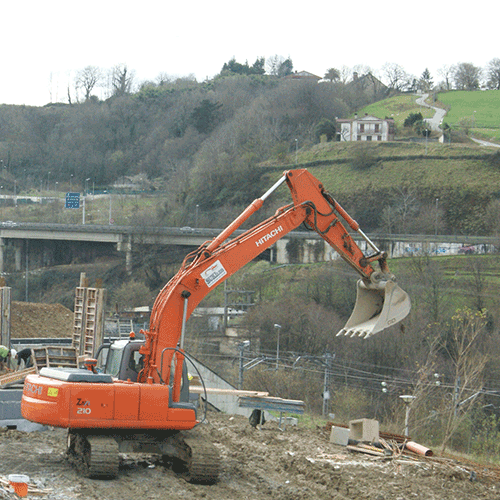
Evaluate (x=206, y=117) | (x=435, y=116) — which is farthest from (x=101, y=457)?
(x=206, y=117)

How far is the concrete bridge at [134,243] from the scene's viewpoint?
7169 centimetres

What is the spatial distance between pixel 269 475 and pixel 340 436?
3.05 metres

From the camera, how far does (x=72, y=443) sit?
39.7ft

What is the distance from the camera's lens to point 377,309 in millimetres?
13727

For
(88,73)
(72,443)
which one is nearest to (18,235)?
(72,443)

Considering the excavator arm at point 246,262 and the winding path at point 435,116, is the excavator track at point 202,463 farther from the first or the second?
the winding path at point 435,116

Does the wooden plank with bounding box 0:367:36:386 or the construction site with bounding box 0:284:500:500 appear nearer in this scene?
the construction site with bounding box 0:284:500:500

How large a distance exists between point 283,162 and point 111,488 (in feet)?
304

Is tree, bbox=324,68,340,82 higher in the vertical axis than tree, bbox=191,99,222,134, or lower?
higher

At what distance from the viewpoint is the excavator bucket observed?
13.0m

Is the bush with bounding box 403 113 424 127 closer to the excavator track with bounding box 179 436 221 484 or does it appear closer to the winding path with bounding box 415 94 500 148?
the winding path with bounding box 415 94 500 148

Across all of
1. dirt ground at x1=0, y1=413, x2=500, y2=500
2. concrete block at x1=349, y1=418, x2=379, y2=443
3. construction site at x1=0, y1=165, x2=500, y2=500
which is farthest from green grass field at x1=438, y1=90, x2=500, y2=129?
dirt ground at x1=0, y1=413, x2=500, y2=500

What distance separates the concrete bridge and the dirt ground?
48496mm

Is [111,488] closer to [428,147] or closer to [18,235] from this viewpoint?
[18,235]
